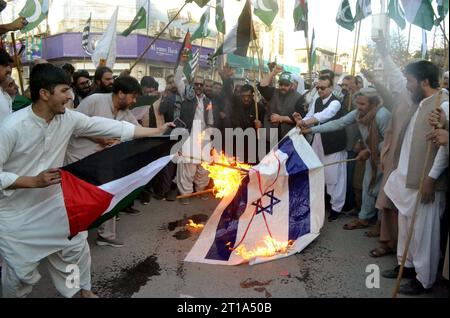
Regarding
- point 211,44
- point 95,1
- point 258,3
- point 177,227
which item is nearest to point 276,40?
point 211,44

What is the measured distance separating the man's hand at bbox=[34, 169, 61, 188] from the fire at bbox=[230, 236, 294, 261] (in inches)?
85.8

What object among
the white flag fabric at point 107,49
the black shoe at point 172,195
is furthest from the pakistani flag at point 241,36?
the black shoe at point 172,195

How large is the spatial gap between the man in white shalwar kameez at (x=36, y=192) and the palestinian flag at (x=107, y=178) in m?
0.11

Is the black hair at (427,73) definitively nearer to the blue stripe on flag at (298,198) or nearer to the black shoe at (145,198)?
the blue stripe on flag at (298,198)

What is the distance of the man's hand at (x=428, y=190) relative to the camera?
3359 millimetres

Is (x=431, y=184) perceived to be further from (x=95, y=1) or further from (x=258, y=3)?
(x=95, y=1)

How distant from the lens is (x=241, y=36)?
7.09 m

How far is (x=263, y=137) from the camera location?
7332mm

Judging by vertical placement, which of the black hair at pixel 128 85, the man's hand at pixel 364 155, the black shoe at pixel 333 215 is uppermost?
the black hair at pixel 128 85

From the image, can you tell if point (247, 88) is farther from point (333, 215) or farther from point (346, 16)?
point (346, 16)

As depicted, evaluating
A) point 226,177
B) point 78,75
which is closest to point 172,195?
point 226,177

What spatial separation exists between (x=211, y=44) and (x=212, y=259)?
108 ft

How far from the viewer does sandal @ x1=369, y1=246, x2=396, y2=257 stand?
4449 mm

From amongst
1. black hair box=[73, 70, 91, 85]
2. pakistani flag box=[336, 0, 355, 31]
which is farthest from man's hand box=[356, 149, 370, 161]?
black hair box=[73, 70, 91, 85]
